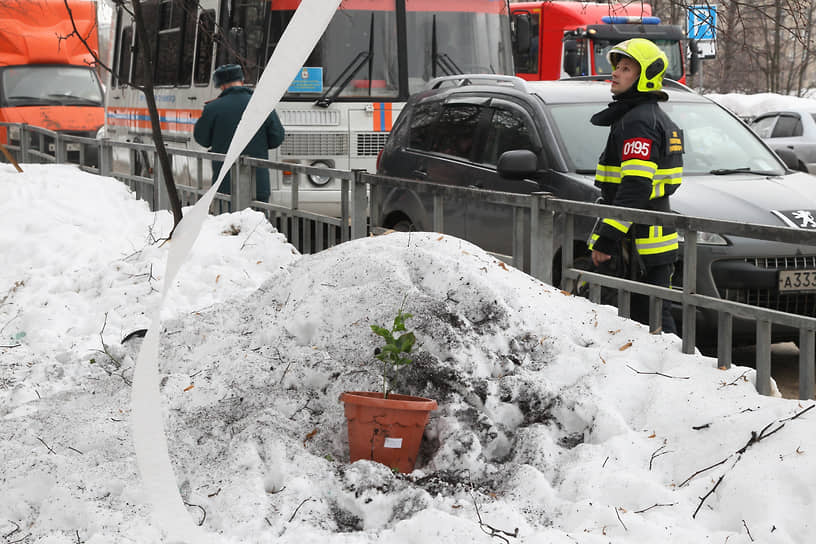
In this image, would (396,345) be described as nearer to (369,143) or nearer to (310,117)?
(310,117)

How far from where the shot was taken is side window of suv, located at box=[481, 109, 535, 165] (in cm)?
793

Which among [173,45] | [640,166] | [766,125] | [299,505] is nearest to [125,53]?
[173,45]

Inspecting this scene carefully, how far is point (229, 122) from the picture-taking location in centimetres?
1111

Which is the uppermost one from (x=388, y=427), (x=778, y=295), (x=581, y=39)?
(x=581, y=39)

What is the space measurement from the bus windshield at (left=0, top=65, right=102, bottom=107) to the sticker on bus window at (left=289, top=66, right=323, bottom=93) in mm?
11671

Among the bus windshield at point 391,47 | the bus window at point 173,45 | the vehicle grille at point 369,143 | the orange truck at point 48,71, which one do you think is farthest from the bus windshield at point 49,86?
the vehicle grille at point 369,143

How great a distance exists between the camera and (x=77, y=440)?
481 centimetres

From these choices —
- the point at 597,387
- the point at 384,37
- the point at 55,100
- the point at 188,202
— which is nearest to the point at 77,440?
the point at 597,387

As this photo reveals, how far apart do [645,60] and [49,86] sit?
18564 millimetres

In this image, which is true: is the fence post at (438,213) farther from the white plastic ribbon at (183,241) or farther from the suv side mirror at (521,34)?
the suv side mirror at (521,34)

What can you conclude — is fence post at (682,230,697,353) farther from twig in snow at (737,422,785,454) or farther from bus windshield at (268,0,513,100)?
bus windshield at (268,0,513,100)

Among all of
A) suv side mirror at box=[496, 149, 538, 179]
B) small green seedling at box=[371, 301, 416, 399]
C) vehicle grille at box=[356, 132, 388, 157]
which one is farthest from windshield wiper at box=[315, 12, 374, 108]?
small green seedling at box=[371, 301, 416, 399]

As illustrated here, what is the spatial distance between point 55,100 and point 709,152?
57.7 feet

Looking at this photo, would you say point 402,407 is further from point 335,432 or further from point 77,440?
point 77,440
